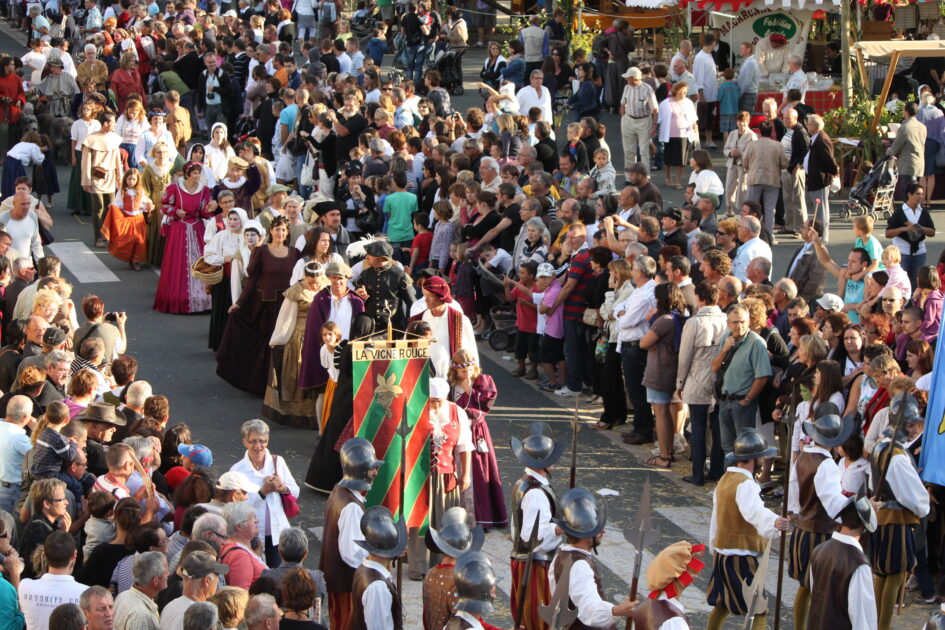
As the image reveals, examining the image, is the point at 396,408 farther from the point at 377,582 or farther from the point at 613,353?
the point at 613,353

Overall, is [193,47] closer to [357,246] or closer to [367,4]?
[367,4]

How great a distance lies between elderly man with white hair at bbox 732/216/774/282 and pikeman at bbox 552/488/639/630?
19.3ft

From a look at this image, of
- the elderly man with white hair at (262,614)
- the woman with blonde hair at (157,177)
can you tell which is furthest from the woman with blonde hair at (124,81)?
the elderly man with white hair at (262,614)

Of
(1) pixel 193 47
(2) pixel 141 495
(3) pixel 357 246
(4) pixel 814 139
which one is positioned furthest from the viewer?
(1) pixel 193 47

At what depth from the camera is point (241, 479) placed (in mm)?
8430

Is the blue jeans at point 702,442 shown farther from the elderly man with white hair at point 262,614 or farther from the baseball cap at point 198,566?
the elderly man with white hair at point 262,614

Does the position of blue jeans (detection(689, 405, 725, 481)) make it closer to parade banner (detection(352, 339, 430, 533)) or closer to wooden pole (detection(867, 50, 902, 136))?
parade banner (detection(352, 339, 430, 533))

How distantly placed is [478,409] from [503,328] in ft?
15.8

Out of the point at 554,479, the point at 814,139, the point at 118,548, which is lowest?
the point at 554,479

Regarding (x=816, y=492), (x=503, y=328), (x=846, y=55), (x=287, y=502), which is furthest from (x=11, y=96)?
(x=816, y=492)

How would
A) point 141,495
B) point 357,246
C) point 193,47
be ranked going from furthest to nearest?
1. point 193,47
2. point 357,246
3. point 141,495

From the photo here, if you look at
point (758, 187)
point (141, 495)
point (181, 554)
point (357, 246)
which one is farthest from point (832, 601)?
point (758, 187)

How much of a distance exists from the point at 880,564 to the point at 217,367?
686 centimetres

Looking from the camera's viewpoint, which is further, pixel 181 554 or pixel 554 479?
pixel 554 479
